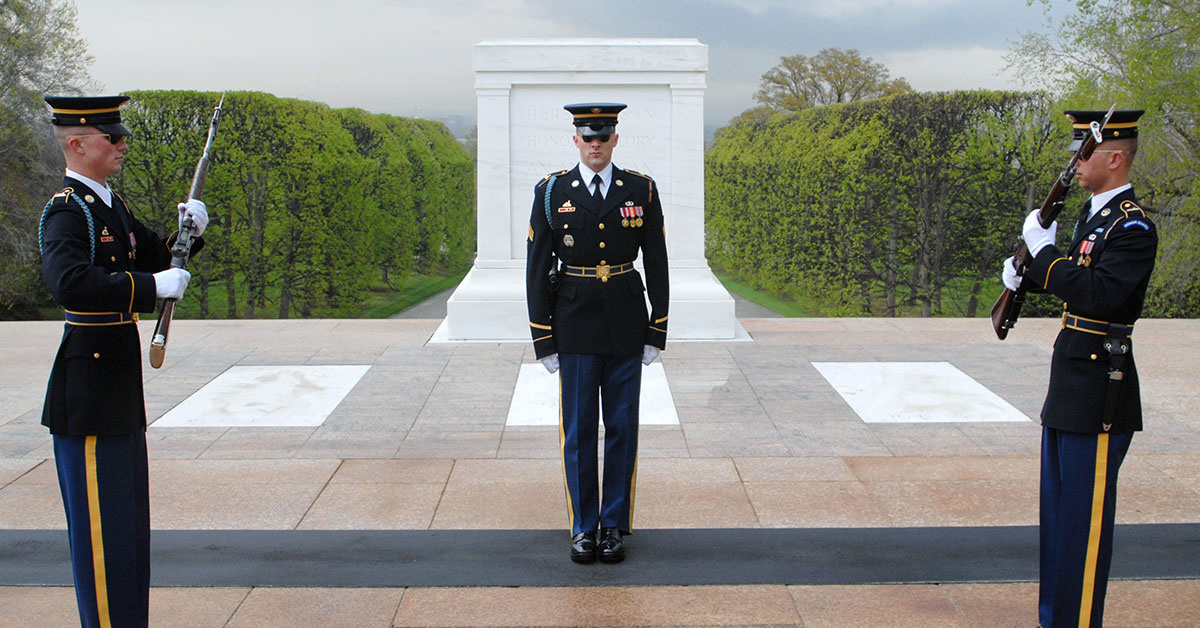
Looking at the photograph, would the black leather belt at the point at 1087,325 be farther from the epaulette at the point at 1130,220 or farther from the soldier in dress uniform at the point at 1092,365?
the epaulette at the point at 1130,220

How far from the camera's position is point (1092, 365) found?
9.24ft

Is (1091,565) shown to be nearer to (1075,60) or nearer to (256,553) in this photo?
(256,553)

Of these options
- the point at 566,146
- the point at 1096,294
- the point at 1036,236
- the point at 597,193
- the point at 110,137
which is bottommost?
the point at 1096,294

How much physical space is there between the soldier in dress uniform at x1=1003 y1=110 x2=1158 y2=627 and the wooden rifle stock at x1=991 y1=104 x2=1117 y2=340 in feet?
0.08

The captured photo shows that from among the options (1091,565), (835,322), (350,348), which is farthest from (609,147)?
(835,322)

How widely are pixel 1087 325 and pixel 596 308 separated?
1.49m

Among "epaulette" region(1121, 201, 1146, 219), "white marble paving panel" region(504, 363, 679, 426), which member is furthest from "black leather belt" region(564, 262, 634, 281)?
"white marble paving panel" region(504, 363, 679, 426)

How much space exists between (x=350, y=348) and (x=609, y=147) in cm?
414

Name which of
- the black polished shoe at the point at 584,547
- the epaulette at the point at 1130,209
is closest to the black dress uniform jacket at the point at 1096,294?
the epaulette at the point at 1130,209

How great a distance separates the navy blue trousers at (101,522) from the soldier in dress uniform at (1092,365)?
8.08 ft

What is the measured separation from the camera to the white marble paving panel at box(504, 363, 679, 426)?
17.7ft

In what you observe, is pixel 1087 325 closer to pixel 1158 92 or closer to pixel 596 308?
pixel 596 308

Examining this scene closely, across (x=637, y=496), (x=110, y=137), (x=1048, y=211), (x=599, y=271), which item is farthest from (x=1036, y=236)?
(x=110, y=137)

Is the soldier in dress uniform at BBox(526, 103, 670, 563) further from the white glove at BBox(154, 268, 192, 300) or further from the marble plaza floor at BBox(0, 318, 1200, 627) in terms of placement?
the white glove at BBox(154, 268, 192, 300)
